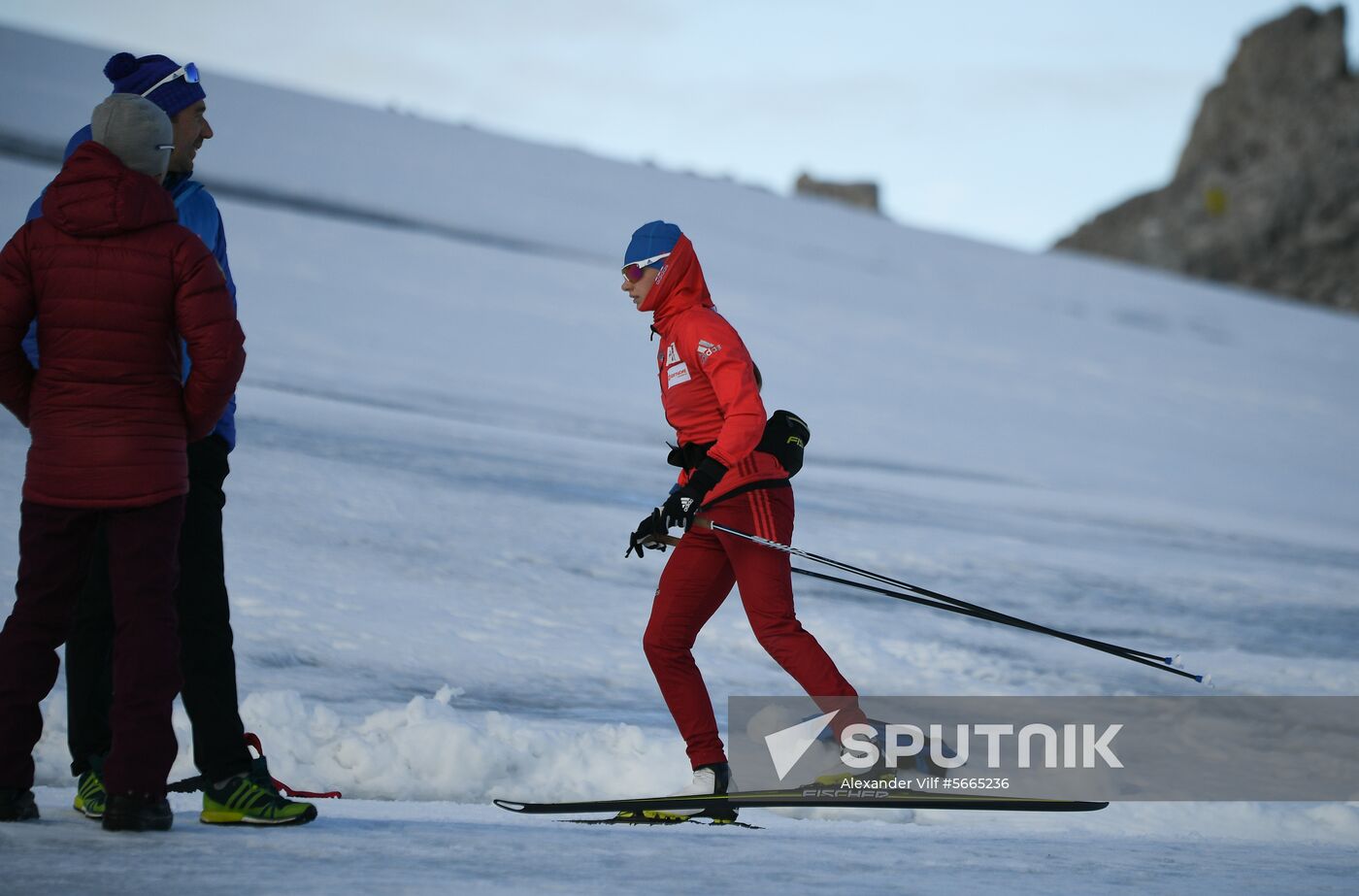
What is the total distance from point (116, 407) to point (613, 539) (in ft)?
12.6

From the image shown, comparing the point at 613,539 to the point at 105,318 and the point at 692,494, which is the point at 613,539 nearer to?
the point at 692,494

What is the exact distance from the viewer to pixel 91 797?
288cm

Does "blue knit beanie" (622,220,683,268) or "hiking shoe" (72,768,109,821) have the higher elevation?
"blue knit beanie" (622,220,683,268)

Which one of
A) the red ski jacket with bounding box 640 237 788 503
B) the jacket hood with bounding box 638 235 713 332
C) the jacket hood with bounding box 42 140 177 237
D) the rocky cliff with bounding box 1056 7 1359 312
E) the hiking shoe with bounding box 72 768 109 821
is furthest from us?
the rocky cliff with bounding box 1056 7 1359 312

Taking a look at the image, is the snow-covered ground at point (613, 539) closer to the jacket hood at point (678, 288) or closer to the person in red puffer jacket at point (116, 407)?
the person in red puffer jacket at point (116, 407)

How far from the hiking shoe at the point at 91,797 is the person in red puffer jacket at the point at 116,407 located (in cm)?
14

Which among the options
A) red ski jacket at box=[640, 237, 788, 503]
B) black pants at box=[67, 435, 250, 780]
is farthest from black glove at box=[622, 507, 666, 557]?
black pants at box=[67, 435, 250, 780]

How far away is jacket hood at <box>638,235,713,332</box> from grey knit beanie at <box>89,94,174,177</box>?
1.16 m

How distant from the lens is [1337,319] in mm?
27906

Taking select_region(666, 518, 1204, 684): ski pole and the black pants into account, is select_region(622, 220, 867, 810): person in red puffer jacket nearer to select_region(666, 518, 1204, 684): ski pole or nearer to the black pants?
select_region(666, 518, 1204, 684): ski pole

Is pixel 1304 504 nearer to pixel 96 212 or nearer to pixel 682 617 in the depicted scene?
pixel 682 617

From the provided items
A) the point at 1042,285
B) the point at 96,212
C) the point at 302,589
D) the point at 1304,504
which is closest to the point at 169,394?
the point at 96,212

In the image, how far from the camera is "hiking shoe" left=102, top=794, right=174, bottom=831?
8.68 feet

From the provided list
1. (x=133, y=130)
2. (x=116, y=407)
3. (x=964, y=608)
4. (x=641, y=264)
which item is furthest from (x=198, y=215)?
(x=964, y=608)
